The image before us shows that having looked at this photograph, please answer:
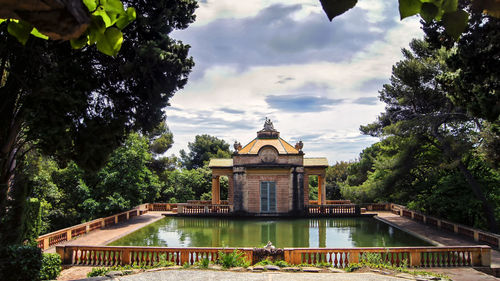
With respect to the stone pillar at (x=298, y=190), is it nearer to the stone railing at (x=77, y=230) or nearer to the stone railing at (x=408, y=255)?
the stone railing at (x=77, y=230)

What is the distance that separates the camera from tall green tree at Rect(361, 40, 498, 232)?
1642 centimetres

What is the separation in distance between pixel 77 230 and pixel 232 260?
9778 mm

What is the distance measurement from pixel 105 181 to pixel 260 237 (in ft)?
33.6

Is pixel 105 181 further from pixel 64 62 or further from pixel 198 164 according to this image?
pixel 198 164

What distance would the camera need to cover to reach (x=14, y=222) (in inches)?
384

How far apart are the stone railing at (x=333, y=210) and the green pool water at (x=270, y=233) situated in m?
0.93

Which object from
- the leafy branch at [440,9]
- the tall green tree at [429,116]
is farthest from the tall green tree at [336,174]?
the leafy branch at [440,9]

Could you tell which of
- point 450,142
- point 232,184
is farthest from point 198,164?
point 450,142

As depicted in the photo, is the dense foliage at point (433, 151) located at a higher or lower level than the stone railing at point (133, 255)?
higher

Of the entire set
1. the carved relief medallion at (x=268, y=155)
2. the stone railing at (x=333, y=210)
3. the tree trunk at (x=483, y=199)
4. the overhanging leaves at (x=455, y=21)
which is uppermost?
the carved relief medallion at (x=268, y=155)

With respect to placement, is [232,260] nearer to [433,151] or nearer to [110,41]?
[110,41]

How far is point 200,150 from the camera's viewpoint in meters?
50.8

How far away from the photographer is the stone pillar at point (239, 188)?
2442 cm

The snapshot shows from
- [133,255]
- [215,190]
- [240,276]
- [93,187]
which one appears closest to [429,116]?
[240,276]
